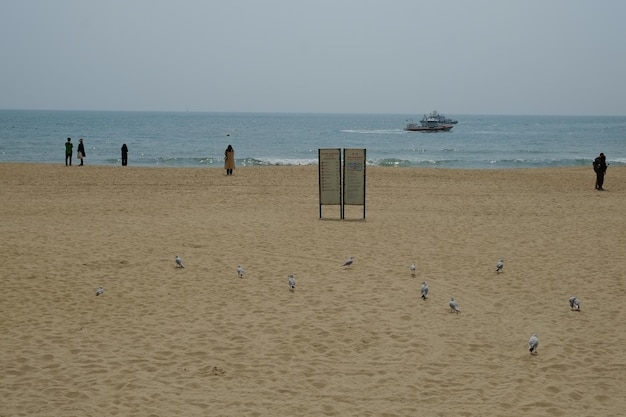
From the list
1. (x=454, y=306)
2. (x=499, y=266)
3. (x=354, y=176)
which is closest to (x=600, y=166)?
(x=354, y=176)

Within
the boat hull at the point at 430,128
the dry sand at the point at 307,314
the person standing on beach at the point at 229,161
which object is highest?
the boat hull at the point at 430,128

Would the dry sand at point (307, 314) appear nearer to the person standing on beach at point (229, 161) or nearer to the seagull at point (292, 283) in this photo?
the seagull at point (292, 283)

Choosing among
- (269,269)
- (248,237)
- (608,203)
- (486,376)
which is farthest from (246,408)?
(608,203)

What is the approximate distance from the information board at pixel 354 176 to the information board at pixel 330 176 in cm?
17

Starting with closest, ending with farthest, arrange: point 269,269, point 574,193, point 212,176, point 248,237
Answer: point 269,269
point 248,237
point 574,193
point 212,176

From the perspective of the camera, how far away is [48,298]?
870 centimetres

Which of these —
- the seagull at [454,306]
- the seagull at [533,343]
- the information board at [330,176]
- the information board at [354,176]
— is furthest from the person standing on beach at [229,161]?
the seagull at [533,343]

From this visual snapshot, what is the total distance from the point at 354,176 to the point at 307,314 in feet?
25.7

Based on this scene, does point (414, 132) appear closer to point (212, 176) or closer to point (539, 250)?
point (212, 176)

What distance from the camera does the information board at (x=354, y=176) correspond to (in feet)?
51.1

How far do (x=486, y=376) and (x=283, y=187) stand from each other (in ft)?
58.0

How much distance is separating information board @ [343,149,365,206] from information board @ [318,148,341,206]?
17 centimetres

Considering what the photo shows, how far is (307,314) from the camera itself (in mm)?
8172

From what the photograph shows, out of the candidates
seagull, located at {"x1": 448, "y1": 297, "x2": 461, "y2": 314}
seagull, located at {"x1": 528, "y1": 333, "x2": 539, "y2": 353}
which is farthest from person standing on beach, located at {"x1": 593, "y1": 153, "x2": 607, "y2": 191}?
seagull, located at {"x1": 528, "y1": 333, "x2": 539, "y2": 353}
